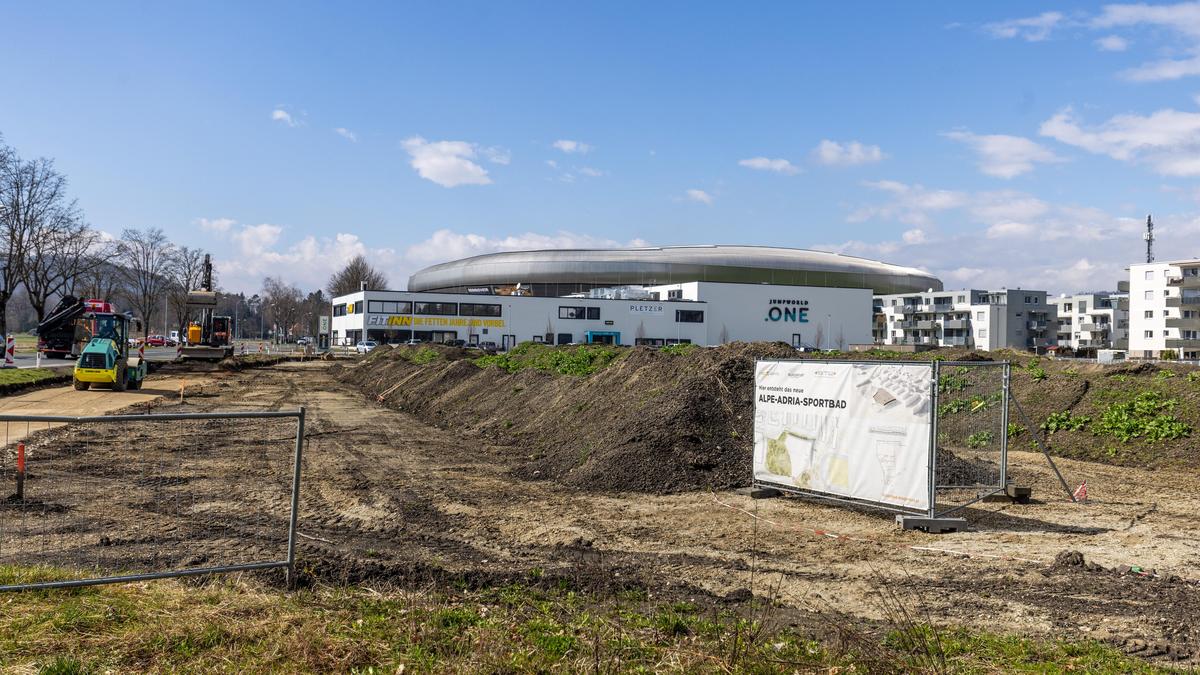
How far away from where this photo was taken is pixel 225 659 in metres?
5.14

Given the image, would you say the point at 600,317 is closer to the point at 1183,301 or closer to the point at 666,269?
the point at 666,269

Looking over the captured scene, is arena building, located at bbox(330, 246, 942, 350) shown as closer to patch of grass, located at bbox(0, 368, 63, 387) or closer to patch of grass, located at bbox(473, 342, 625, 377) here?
patch of grass, located at bbox(473, 342, 625, 377)

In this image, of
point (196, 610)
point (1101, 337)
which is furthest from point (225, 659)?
point (1101, 337)

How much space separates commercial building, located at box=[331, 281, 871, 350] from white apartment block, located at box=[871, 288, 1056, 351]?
121 feet

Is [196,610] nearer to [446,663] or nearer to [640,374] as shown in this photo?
[446,663]

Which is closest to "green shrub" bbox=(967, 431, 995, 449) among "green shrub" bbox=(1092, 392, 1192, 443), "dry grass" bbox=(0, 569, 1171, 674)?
"green shrub" bbox=(1092, 392, 1192, 443)

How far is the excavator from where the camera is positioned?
49156mm

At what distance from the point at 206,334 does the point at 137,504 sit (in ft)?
147

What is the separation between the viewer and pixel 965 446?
521 inches

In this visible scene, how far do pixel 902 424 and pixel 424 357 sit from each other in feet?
110

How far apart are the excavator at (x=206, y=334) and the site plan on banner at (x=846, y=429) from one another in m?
45.5

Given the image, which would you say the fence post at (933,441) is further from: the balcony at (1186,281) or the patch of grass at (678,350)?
the balcony at (1186,281)

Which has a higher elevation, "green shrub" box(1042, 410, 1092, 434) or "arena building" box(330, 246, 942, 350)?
"arena building" box(330, 246, 942, 350)

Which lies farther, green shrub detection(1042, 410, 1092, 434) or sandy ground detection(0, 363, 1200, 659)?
green shrub detection(1042, 410, 1092, 434)
